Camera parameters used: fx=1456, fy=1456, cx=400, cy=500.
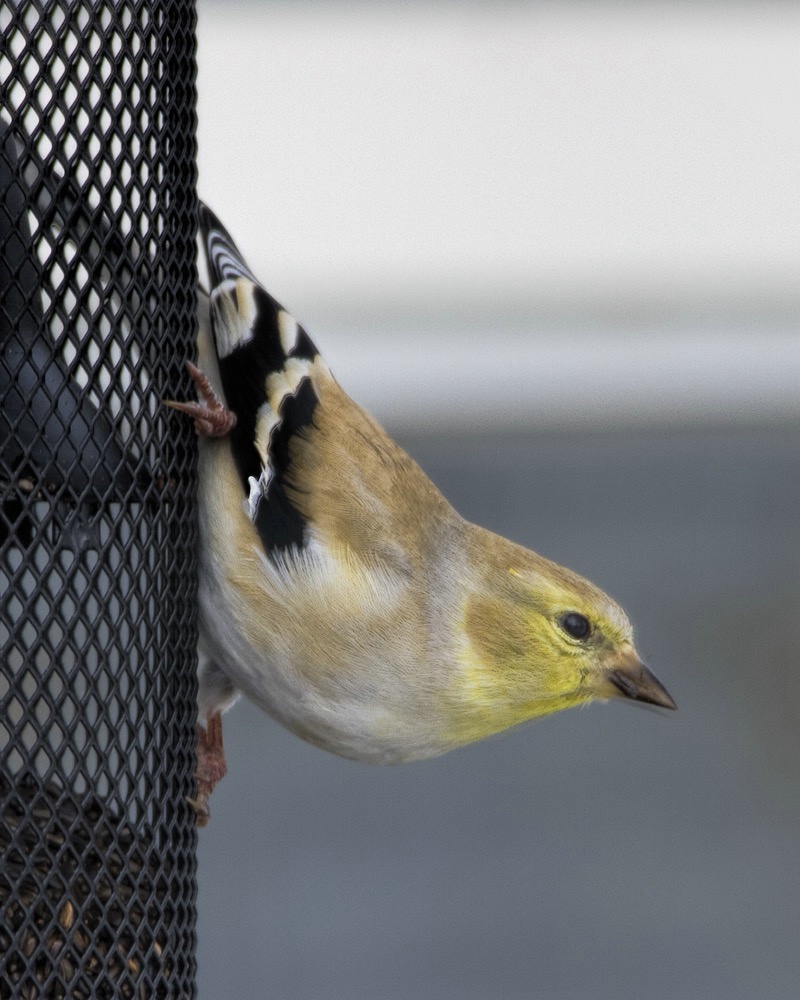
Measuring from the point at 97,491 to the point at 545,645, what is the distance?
1182mm

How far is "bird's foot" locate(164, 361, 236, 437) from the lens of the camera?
8.55ft

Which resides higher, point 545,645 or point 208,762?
point 545,645

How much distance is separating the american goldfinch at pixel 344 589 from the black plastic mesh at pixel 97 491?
0.80 ft

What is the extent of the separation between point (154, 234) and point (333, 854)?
17.1ft

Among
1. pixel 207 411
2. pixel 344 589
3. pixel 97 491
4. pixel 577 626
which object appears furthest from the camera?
pixel 577 626

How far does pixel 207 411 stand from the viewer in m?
2.65

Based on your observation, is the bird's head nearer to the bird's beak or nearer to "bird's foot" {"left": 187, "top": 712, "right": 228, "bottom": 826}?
the bird's beak

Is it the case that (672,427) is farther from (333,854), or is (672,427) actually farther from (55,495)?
(55,495)

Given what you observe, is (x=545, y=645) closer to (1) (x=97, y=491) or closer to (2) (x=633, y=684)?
(2) (x=633, y=684)

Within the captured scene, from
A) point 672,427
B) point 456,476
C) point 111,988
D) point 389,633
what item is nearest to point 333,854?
point 456,476

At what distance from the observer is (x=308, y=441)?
304 cm

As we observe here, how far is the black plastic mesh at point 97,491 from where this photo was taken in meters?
2.26

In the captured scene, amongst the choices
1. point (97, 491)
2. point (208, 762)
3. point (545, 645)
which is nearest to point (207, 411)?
point (97, 491)

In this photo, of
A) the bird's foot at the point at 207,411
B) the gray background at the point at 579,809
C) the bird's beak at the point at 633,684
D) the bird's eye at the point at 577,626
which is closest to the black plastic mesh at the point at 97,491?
the bird's foot at the point at 207,411
